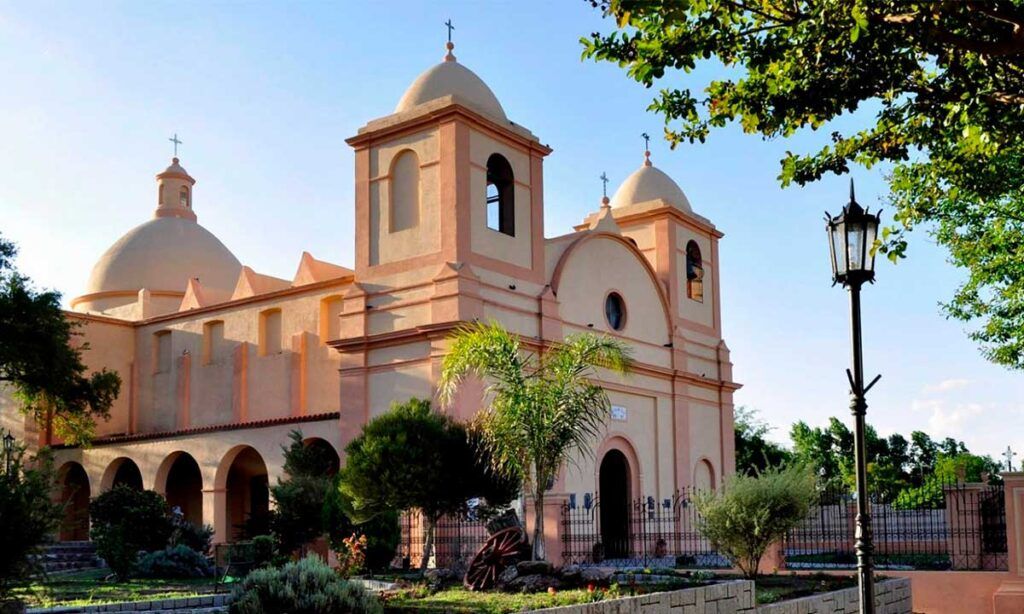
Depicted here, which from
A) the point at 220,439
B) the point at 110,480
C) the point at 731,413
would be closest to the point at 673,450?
the point at 731,413

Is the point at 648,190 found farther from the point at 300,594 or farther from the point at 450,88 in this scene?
the point at 300,594

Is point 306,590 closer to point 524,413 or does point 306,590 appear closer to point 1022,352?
point 524,413

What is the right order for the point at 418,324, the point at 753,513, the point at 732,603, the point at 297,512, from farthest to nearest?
the point at 418,324 → the point at 297,512 → the point at 753,513 → the point at 732,603

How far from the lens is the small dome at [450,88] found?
25.9 meters

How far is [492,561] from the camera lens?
14555 mm

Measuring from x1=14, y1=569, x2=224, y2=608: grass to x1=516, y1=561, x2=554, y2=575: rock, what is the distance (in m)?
4.50

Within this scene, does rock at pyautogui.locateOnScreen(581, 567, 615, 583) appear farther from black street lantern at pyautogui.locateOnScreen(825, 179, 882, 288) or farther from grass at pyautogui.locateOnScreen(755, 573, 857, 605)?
black street lantern at pyautogui.locateOnScreen(825, 179, 882, 288)

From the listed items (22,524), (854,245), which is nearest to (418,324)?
(22,524)

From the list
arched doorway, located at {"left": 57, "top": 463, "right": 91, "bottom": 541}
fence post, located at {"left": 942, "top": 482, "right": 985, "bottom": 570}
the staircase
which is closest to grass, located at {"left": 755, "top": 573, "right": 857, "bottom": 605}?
fence post, located at {"left": 942, "top": 482, "right": 985, "bottom": 570}

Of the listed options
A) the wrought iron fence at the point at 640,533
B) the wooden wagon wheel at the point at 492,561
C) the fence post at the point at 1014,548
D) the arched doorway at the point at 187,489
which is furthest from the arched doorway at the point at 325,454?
the fence post at the point at 1014,548

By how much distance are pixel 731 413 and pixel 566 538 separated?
41.4 feet

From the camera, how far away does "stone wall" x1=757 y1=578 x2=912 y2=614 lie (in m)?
13.9

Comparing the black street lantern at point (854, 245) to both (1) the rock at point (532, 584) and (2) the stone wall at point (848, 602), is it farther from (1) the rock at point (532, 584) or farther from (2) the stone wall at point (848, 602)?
(1) the rock at point (532, 584)

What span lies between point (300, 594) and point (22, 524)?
2.74 metres
